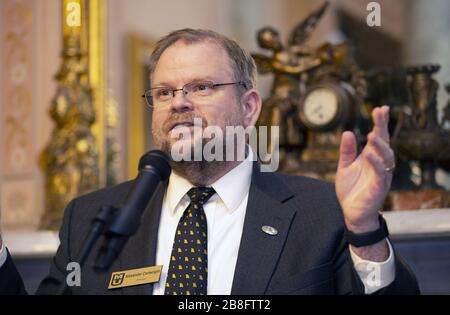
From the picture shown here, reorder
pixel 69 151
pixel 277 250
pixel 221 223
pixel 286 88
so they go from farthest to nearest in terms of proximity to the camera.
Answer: pixel 69 151 → pixel 286 88 → pixel 221 223 → pixel 277 250

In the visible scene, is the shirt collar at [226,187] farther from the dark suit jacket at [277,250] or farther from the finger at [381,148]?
the finger at [381,148]

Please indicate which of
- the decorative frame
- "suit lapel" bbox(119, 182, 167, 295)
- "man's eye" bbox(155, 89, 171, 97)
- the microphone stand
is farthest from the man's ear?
the decorative frame

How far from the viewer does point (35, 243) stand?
3.16 metres

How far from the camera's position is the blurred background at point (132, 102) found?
3.00 m

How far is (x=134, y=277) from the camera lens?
75.1 inches

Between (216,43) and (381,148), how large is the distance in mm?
729

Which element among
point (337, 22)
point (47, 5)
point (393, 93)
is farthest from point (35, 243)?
point (337, 22)

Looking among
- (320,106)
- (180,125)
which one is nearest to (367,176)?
(180,125)

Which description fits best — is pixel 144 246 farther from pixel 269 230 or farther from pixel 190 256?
pixel 269 230

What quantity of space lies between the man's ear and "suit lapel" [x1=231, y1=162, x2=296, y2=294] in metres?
0.20

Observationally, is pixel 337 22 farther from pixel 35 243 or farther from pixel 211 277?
pixel 211 277

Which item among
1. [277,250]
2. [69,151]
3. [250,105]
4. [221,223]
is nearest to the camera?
[277,250]

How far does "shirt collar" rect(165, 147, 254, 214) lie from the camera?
2045 mm

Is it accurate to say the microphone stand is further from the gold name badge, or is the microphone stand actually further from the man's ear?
the man's ear
